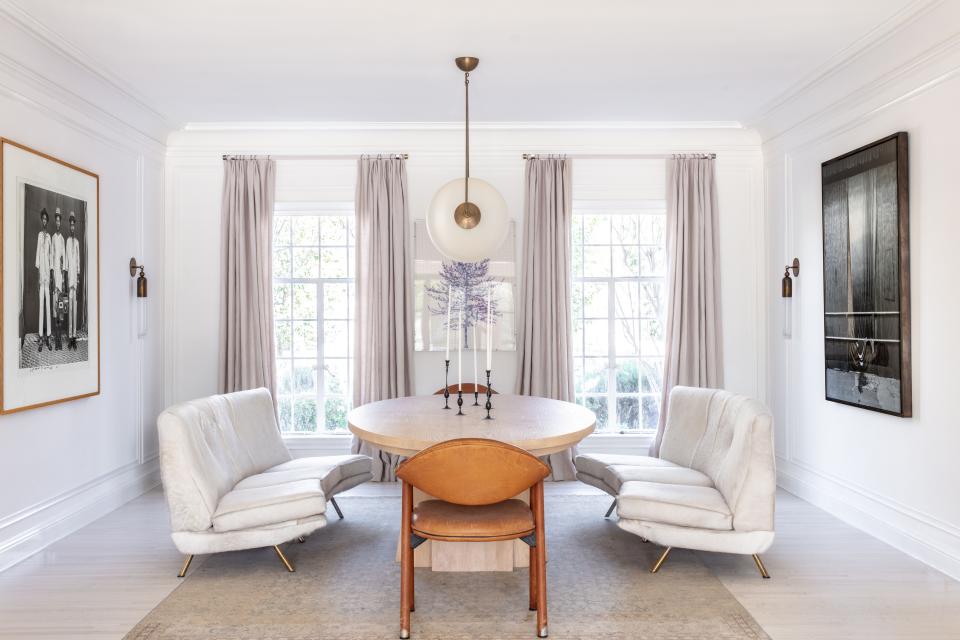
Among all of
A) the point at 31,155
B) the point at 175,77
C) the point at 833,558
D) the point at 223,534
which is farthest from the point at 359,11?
the point at 833,558

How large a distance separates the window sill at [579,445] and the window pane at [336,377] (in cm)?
38

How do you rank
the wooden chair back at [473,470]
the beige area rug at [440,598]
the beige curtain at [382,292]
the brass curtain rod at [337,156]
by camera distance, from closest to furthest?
the wooden chair back at [473,470] → the beige area rug at [440,598] → the beige curtain at [382,292] → the brass curtain rod at [337,156]

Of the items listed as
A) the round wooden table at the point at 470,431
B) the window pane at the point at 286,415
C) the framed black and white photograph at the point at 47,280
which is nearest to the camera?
the round wooden table at the point at 470,431

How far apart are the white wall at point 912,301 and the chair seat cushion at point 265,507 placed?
10.2ft

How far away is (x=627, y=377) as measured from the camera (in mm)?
5199

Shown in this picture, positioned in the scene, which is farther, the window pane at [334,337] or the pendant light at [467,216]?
the window pane at [334,337]

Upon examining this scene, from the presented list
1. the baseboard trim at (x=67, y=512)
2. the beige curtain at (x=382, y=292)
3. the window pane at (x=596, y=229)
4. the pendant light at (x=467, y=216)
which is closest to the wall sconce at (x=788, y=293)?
the window pane at (x=596, y=229)

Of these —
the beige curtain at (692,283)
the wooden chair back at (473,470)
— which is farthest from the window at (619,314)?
the wooden chair back at (473,470)

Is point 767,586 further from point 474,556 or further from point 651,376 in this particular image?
point 651,376

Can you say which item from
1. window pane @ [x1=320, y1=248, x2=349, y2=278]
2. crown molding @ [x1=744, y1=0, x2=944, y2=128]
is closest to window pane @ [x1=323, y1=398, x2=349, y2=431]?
window pane @ [x1=320, y1=248, x2=349, y2=278]

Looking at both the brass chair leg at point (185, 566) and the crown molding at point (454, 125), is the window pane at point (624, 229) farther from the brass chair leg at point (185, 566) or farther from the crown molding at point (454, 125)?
the brass chair leg at point (185, 566)

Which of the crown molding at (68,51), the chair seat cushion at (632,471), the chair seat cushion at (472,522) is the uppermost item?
the crown molding at (68,51)

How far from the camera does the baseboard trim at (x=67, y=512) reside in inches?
126

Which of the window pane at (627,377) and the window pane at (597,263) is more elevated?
the window pane at (597,263)
